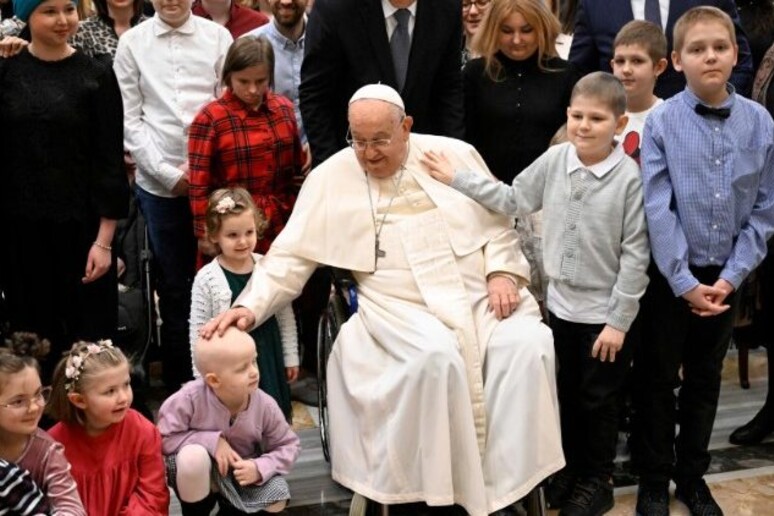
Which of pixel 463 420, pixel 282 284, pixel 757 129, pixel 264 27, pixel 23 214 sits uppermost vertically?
pixel 264 27

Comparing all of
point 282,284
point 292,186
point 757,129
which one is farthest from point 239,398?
point 757,129

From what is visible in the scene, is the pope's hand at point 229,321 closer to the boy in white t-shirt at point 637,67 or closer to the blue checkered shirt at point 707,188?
the blue checkered shirt at point 707,188

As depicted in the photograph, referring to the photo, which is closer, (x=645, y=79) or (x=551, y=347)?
(x=551, y=347)

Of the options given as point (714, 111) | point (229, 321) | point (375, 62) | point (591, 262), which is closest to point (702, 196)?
point (714, 111)

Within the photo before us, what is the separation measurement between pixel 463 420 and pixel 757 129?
133 centimetres

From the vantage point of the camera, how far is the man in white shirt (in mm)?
4355

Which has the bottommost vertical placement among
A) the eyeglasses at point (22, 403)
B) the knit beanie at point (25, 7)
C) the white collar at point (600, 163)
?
the eyeglasses at point (22, 403)

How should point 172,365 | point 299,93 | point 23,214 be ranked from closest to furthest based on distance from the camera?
point 23,214, point 299,93, point 172,365

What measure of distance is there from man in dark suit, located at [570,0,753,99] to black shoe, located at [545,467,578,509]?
160 cm

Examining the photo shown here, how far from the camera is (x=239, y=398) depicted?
11.2 feet

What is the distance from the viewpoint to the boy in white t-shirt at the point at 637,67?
399 centimetres

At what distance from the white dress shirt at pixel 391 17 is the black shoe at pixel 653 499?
1.93 metres

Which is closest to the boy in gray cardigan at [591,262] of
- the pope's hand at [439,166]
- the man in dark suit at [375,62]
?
the pope's hand at [439,166]

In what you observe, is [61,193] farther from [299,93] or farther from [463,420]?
[463,420]
